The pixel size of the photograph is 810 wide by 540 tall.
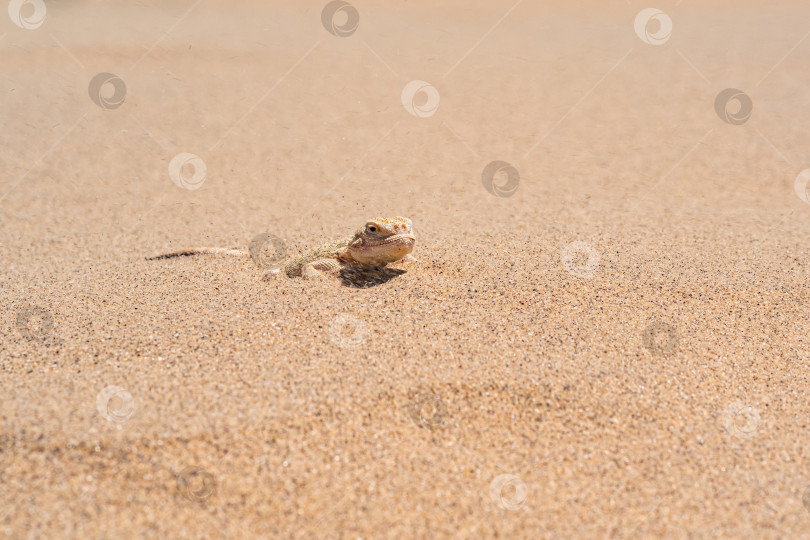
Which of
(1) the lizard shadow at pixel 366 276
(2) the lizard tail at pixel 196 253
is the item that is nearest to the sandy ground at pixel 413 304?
(1) the lizard shadow at pixel 366 276

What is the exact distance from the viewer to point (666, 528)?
112 inches

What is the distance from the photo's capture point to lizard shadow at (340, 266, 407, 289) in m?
4.89

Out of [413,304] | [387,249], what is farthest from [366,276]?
[413,304]

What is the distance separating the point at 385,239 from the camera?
4820 millimetres

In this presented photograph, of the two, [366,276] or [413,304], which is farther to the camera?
[366,276]

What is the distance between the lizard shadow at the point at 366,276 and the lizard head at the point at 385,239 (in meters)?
0.14

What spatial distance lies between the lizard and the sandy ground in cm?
25

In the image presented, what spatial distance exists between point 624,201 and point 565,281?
3.15 meters

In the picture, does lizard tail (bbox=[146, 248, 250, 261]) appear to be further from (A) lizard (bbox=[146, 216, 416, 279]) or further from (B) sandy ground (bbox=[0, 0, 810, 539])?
(A) lizard (bbox=[146, 216, 416, 279])

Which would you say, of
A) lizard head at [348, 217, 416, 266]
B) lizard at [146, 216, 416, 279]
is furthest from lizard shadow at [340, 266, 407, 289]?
lizard head at [348, 217, 416, 266]

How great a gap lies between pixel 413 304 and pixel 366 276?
0.69m

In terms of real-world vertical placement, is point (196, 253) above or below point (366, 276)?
above

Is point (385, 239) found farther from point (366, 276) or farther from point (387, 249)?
point (366, 276)

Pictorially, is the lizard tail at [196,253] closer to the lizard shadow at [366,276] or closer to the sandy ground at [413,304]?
the sandy ground at [413,304]
